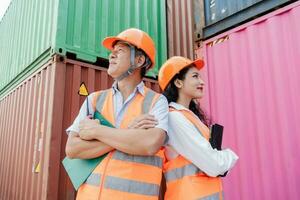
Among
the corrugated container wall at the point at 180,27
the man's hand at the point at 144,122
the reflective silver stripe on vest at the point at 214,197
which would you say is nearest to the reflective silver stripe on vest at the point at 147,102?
the man's hand at the point at 144,122

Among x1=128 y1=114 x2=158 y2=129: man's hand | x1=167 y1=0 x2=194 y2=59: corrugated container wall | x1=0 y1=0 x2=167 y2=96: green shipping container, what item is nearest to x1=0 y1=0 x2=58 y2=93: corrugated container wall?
x1=0 y1=0 x2=167 y2=96: green shipping container

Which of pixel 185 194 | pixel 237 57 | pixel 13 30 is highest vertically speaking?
pixel 13 30

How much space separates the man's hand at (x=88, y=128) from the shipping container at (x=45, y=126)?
5.90 ft

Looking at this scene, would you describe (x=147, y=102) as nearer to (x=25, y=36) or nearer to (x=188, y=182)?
(x=188, y=182)

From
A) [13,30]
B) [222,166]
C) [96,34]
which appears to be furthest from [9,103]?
[222,166]

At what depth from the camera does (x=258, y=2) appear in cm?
348

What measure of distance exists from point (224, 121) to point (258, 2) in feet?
4.69

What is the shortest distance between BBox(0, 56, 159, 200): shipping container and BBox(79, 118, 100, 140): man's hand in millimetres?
1798

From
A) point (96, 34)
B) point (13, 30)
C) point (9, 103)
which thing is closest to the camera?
point (96, 34)

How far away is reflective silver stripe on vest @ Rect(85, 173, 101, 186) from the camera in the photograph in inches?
64.6

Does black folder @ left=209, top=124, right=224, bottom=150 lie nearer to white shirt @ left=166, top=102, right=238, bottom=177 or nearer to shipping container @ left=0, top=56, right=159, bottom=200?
white shirt @ left=166, top=102, right=238, bottom=177

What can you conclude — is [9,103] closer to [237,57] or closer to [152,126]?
[237,57]

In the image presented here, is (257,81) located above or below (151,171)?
above

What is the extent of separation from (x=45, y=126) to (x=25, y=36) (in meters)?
2.35
